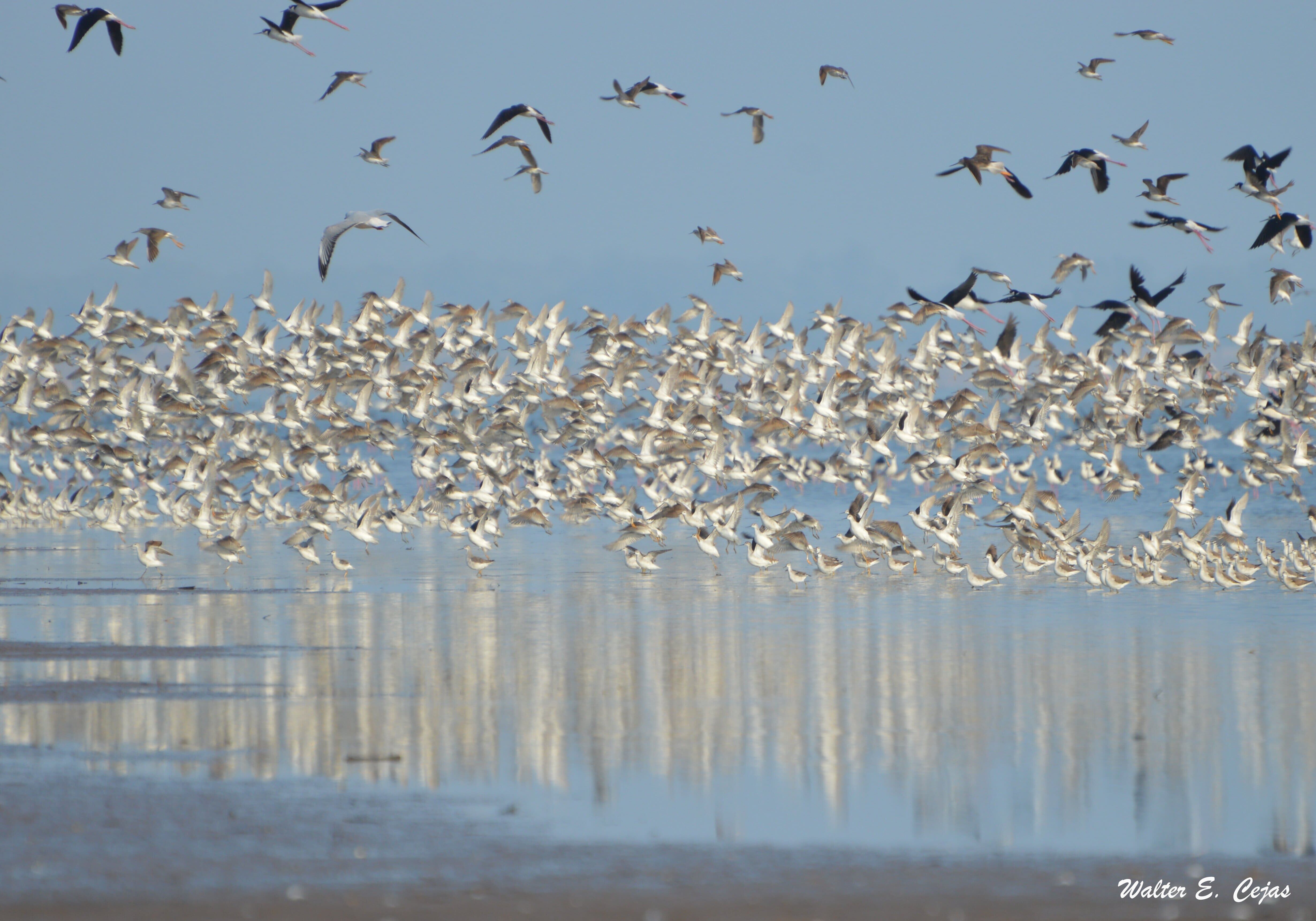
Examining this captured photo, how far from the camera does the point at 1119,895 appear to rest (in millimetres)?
6867

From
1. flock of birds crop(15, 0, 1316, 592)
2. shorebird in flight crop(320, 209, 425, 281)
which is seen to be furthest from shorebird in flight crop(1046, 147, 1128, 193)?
shorebird in flight crop(320, 209, 425, 281)

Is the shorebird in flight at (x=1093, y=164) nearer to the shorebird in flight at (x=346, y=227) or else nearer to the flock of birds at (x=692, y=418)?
the flock of birds at (x=692, y=418)

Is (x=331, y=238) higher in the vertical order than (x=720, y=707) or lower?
higher

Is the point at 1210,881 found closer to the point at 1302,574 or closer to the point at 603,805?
the point at 603,805

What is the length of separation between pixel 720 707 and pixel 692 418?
52.8 ft

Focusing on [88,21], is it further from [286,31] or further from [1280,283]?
[1280,283]

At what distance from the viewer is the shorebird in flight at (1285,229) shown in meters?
17.6

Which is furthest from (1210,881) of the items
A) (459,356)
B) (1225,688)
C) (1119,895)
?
(459,356)

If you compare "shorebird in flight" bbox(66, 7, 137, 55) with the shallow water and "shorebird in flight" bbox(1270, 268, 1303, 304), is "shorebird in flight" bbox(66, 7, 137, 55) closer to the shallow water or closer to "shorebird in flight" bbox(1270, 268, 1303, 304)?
the shallow water

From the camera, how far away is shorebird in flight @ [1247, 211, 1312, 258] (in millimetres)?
17625

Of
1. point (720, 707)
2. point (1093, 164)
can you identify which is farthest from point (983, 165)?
point (720, 707)

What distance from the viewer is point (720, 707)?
11516mm

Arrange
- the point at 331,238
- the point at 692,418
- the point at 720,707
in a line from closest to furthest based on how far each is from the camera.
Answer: the point at 720,707, the point at 331,238, the point at 692,418

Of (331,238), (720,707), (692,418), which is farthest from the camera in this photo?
(692,418)
